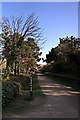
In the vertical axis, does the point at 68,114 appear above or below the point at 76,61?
below

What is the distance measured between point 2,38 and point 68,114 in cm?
2051

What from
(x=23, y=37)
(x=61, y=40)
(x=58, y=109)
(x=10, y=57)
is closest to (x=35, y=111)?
(x=58, y=109)

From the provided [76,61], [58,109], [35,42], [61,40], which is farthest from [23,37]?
[61,40]

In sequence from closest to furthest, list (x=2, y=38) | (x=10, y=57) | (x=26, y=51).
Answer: (x=10, y=57)
(x=2, y=38)
(x=26, y=51)

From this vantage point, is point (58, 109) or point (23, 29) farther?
point (23, 29)

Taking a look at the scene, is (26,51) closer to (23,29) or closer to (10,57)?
(23,29)

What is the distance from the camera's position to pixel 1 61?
27.6m

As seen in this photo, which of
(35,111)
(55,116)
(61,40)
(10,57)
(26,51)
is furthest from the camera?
(61,40)

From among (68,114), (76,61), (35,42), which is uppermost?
(35,42)

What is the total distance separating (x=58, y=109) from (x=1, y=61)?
17530 millimetres

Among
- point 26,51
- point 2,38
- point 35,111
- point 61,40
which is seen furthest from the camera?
point 61,40

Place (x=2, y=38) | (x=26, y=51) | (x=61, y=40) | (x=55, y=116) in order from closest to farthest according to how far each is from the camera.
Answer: (x=55, y=116) < (x=2, y=38) < (x=26, y=51) < (x=61, y=40)

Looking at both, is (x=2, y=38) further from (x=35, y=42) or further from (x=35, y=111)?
(x=35, y=111)

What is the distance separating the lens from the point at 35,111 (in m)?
10.2
